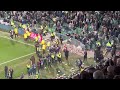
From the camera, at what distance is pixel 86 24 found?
1030 cm

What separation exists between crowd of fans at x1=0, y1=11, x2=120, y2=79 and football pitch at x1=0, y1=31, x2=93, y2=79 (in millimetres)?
474

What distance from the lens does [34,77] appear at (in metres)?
9.73

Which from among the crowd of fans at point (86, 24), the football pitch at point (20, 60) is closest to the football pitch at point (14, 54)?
the football pitch at point (20, 60)

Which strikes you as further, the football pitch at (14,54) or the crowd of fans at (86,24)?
the crowd of fans at (86,24)

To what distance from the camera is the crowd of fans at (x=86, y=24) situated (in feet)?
32.9

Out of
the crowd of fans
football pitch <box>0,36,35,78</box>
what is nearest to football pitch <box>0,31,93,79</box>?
football pitch <box>0,36,35,78</box>

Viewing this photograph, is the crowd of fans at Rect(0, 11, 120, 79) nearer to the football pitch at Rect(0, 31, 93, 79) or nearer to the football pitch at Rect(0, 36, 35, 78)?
the football pitch at Rect(0, 31, 93, 79)

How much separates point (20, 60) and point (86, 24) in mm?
1907

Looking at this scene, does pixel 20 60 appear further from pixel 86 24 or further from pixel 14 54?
pixel 86 24

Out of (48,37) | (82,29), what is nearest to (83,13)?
(82,29)

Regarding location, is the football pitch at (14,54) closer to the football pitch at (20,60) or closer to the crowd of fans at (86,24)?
the football pitch at (20,60)

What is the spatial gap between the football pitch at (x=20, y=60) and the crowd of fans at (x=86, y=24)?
1.56ft

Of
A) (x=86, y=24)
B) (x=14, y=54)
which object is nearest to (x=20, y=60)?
(x=14, y=54)
